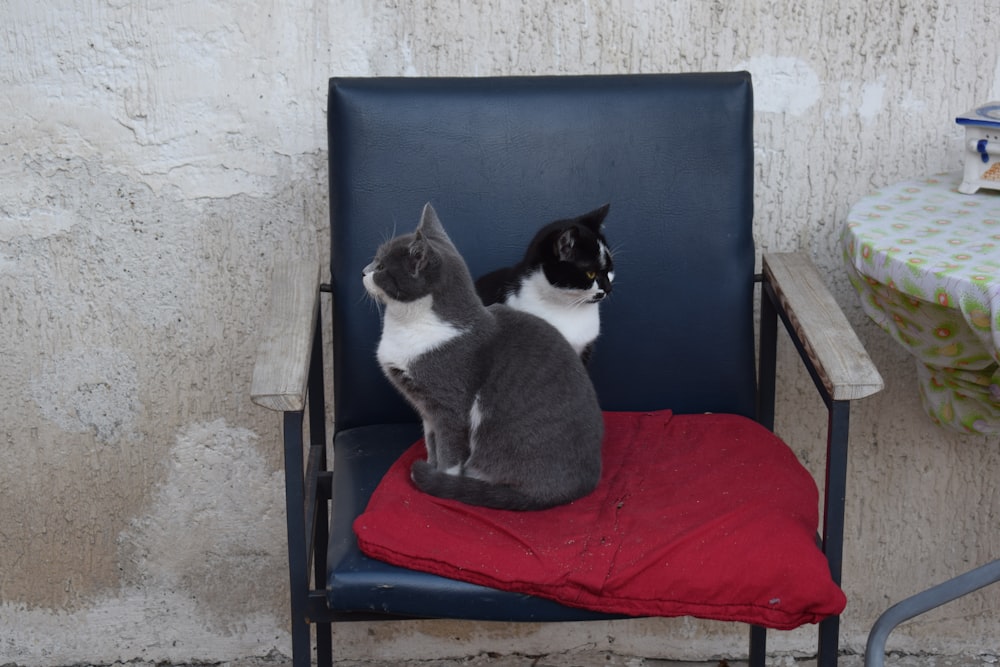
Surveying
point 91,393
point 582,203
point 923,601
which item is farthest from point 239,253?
point 923,601

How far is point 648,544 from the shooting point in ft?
4.22

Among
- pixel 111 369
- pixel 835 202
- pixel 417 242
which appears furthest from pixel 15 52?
pixel 835 202

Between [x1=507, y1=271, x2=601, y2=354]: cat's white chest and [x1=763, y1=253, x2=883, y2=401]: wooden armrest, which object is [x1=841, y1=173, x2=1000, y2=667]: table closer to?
[x1=763, y1=253, x2=883, y2=401]: wooden armrest

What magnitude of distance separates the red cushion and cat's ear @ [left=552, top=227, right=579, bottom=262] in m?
0.31

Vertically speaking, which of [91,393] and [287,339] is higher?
[287,339]

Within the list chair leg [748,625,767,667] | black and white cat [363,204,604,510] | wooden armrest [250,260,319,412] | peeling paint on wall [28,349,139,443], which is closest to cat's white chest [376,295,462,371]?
black and white cat [363,204,604,510]

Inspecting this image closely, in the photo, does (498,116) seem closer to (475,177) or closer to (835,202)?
(475,177)

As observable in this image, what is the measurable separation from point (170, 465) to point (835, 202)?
129 centimetres

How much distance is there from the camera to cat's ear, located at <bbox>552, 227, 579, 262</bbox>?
1.50 m

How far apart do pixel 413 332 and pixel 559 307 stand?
0.80 feet

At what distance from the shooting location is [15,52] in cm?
179

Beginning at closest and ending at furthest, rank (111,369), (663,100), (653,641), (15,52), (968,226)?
(968,226) < (663,100) < (15,52) < (111,369) < (653,641)

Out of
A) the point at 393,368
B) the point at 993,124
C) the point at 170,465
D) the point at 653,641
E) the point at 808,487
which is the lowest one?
the point at 653,641

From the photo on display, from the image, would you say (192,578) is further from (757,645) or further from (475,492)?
(757,645)
